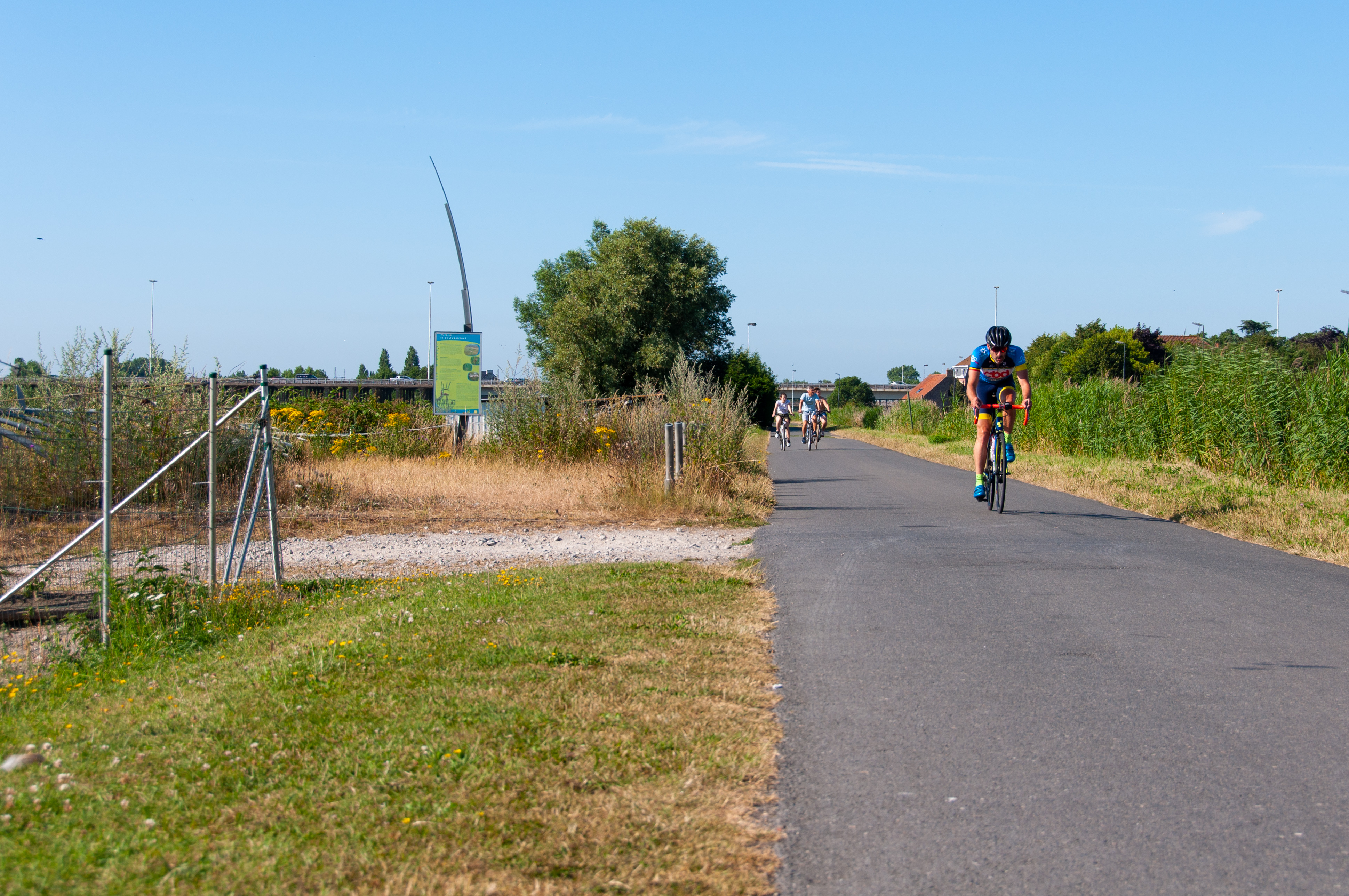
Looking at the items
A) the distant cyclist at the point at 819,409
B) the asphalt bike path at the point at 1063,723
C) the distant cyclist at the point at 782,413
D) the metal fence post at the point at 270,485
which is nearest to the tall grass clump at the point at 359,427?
the metal fence post at the point at 270,485

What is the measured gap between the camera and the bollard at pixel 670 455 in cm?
1395

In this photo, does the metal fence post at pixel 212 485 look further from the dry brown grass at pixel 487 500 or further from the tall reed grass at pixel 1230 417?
the tall reed grass at pixel 1230 417

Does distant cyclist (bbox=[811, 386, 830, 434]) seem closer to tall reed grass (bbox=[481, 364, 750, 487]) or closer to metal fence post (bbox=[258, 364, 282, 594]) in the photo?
tall reed grass (bbox=[481, 364, 750, 487])

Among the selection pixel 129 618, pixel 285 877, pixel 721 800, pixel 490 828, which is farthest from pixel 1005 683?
pixel 129 618

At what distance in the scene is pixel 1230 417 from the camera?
56.6 feet

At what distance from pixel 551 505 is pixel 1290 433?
431 inches

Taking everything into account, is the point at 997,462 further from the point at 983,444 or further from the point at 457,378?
the point at 457,378

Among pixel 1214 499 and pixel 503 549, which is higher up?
pixel 1214 499

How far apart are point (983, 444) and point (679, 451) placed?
4147 mm

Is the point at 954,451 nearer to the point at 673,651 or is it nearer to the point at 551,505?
the point at 551,505

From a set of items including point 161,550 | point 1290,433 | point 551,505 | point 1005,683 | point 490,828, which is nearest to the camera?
point 490,828

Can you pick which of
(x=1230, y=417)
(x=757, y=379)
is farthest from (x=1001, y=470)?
(x=757, y=379)

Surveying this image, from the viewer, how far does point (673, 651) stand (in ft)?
18.3

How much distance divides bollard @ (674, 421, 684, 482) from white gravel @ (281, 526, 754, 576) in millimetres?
1991
